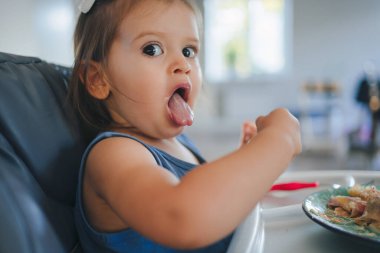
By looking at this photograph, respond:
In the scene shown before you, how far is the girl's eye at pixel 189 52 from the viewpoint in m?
0.69

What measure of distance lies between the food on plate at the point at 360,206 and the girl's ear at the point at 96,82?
0.44 meters

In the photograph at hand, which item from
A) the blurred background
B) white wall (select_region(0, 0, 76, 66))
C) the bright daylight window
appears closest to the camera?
white wall (select_region(0, 0, 76, 66))

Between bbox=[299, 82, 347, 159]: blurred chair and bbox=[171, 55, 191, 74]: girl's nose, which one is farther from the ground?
bbox=[171, 55, 191, 74]: girl's nose

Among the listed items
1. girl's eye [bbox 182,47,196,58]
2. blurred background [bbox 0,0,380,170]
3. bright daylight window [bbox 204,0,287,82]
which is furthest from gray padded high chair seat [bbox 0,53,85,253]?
bright daylight window [bbox 204,0,287,82]

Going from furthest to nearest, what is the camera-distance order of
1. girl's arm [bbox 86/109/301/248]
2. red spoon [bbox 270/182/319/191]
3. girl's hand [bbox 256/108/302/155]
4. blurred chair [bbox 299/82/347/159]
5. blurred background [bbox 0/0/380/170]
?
blurred background [bbox 0/0/380/170]
blurred chair [bbox 299/82/347/159]
red spoon [bbox 270/182/319/191]
girl's hand [bbox 256/108/302/155]
girl's arm [bbox 86/109/301/248]

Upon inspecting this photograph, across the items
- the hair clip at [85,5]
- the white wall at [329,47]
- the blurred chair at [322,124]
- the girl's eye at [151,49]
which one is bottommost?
the blurred chair at [322,124]

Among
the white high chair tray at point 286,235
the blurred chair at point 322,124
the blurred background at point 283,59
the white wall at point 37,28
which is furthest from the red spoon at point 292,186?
the blurred background at point 283,59

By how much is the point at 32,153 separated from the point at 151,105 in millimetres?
207

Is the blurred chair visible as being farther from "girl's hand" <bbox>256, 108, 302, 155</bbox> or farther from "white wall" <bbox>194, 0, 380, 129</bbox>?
"girl's hand" <bbox>256, 108, 302, 155</bbox>

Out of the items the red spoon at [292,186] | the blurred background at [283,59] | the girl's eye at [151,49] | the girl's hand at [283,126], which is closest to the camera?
the girl's hand at [283,126]

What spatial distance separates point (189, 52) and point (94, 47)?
0.18m

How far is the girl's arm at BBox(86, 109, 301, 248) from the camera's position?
0.40 metres

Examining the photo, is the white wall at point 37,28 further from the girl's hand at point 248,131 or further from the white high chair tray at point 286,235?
the white high chair tray at point 286,235

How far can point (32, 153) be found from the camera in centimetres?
56
